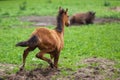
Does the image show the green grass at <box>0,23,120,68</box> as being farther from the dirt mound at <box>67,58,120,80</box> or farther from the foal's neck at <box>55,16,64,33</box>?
the foal's neck at <box>55,16,64,33</box>

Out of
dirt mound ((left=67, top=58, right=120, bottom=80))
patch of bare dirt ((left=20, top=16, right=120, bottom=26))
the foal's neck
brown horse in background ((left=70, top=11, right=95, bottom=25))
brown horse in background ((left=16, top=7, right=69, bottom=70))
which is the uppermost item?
the foal's neck

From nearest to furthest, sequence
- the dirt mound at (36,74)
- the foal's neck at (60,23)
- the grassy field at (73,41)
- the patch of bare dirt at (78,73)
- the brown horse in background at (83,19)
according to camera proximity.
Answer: the dirt mound at (36,74) < the patch of bare dirt at (78,73) < the foal's neck at (60,23) < the grassy field at (73,41) < the brown horse in background at (83,19)

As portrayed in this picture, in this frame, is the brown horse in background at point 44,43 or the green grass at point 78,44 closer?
the brown horse in background at point 44,43

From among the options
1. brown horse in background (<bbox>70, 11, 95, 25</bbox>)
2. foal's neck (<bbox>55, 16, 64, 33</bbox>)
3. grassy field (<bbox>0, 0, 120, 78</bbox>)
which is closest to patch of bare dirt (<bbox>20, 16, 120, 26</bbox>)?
brown horse in background (<bbox>70, 11, 95, 25</bbox>)

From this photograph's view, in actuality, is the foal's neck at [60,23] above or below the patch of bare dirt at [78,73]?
above

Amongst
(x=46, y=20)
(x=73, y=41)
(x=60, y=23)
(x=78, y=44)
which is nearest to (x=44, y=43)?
(x=60, y=23)

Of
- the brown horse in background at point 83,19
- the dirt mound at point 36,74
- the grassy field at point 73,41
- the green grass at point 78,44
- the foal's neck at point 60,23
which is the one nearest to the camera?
the dirt mound at point 36,74

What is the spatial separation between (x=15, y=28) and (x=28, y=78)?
8.91 meters

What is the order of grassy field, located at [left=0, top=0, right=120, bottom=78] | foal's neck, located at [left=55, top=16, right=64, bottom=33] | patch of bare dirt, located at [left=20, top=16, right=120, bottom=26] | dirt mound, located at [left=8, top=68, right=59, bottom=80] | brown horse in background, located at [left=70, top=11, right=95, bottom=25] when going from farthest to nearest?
brown horse in background, located at [left=70, top=11, right=95, bottom=25] < patch of bare dirt, located at [left=20, top=16, right=120, bottom=26] < grassy field, located at [left=0, top=0, right=120, bottom=78] < foal's neck, located at [left=55, top=16, right=64, bottom=33] < dirt mound, located at [left=8, top=68, right=59, bottom=80]

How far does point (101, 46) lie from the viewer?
12.1m

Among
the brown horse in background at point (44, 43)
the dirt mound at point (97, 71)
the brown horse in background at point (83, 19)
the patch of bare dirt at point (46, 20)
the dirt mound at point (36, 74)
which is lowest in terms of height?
the patch of bare dirt at point (46, 20)

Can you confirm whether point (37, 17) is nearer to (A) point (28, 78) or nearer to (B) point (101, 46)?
(B) point (101, 46)

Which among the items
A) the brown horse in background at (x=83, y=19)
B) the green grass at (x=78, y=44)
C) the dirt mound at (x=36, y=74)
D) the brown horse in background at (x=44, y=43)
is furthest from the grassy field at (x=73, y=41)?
the brown horse in background at (x=83, y=19)

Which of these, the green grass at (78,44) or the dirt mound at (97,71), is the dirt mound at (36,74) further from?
the green grass at (78,44)
